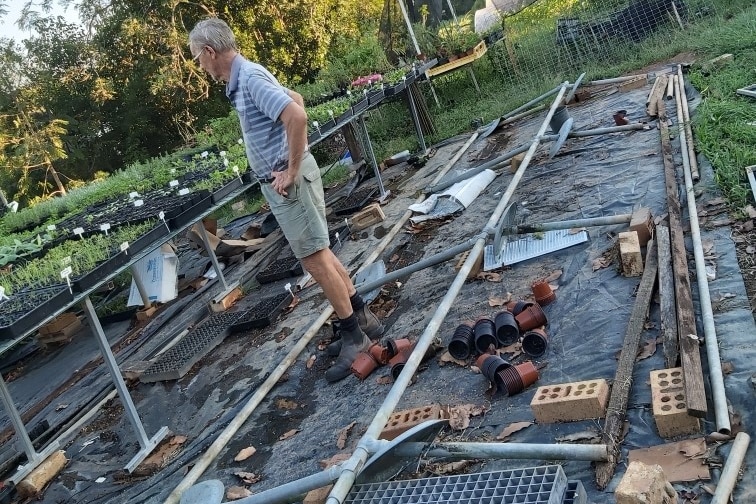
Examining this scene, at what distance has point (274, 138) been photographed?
3.96 metres

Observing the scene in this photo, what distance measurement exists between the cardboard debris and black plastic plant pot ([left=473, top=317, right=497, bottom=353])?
125 cm

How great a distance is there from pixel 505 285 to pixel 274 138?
183 centimetres

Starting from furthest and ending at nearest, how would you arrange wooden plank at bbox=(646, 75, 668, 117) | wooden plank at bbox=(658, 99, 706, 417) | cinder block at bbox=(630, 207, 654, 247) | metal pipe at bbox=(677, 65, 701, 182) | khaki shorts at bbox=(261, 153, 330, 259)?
wooden plank at bbox=(646, 75, 668, 117), metal pipe at bbox=(677, 65, 701, 182), cinder block at bbox=(630, 207, 654, 247), khaki shorts at bbox=(261, 153, 330, 259), wooden plank at bbox=(658, 99, 706, 417)

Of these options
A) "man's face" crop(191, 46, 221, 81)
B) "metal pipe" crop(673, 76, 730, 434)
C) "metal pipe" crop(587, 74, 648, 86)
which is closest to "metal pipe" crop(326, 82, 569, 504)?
"metal pipe" crop(673, 76, 730, 434)

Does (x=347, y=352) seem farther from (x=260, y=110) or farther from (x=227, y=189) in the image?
(x=227, y=189)

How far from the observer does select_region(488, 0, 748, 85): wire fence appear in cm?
1149

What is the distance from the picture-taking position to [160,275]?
749 centimetres

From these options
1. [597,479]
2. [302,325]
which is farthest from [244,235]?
[597,479]

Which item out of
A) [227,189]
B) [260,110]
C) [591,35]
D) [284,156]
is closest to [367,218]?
[227,189]

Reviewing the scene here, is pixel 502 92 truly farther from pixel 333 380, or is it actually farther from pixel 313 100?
pixel 333 380

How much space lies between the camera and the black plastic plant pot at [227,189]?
583 centimetres

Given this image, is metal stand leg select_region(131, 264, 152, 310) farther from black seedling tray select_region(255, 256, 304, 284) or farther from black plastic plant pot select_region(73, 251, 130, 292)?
black plastic plant pot select_region(73, 251, 130, 292)

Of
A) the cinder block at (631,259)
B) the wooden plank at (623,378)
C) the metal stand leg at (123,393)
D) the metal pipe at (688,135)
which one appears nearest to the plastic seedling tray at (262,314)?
the metal stand leg at (123,393)

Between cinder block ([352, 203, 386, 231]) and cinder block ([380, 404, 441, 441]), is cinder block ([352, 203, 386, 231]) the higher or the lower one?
the higher one
